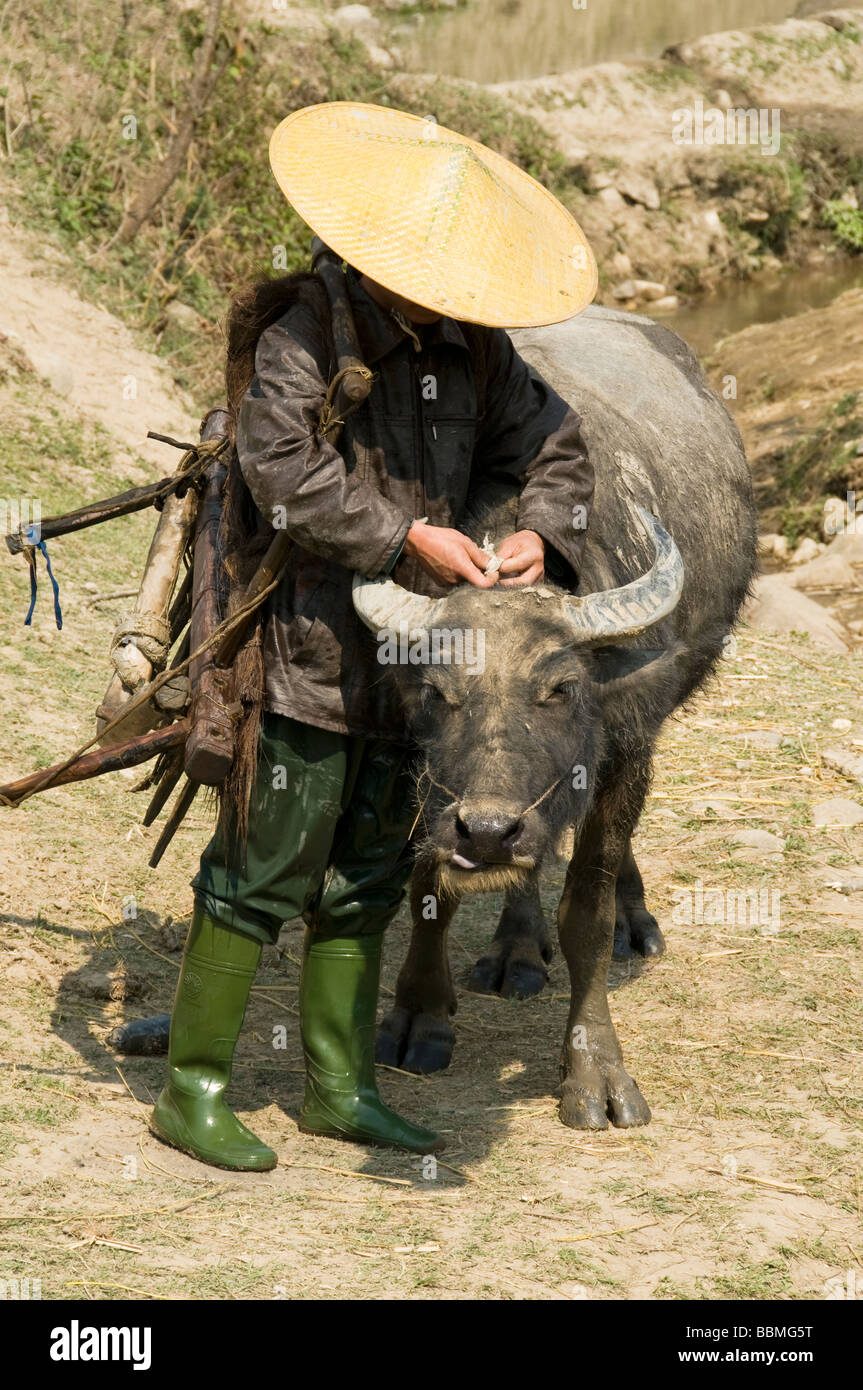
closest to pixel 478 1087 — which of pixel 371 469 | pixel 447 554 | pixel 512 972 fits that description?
pixel 512 972

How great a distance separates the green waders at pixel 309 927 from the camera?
12.0ft

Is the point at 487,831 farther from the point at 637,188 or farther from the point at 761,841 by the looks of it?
the point at 637,188

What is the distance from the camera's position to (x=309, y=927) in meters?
3.96

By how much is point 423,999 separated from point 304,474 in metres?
1.86

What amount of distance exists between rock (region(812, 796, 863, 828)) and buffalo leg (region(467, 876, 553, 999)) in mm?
A: 1408

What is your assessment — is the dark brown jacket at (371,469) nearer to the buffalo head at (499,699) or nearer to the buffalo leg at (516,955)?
the buffalo head at (499,699)

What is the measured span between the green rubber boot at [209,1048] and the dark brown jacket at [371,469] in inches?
23.0

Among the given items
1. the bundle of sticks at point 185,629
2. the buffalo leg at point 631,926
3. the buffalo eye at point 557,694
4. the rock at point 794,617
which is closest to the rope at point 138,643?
the bundle of sticks at point 185,629

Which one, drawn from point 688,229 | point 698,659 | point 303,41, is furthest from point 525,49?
point 698,659

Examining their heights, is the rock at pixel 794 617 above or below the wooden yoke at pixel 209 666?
below

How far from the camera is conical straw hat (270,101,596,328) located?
3.33 metres

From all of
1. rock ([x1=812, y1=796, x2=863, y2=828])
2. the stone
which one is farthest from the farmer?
the stone

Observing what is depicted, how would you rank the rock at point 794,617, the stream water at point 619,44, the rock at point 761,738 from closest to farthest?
the rock at point 761,738, the rock at point 794,617, the stream water at point 619,44

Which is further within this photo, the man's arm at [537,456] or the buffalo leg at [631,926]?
the buffalo leg at [631,926]
